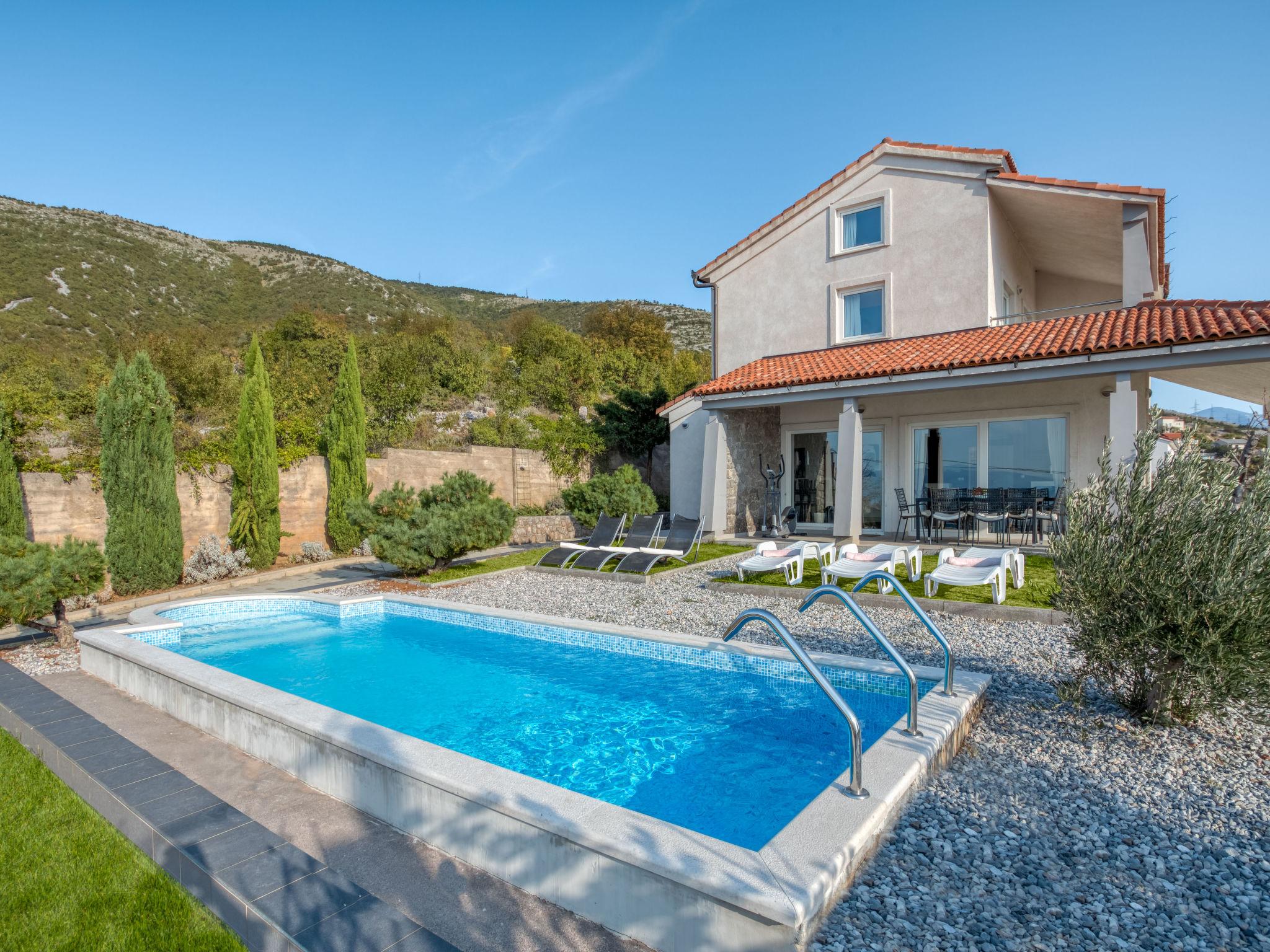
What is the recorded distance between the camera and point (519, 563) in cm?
1428

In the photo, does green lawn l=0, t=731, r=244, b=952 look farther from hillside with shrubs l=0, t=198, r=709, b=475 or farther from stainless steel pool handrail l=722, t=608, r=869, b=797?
hillside with shrubs l=0, t=198, r=709, b=475

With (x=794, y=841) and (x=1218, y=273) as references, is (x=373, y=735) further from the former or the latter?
(x=1218, y=273)

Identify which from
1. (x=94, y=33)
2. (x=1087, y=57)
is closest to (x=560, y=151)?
(x=94, y=33)

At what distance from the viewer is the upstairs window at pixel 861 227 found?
16828 millimetres

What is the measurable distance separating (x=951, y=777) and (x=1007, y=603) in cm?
514

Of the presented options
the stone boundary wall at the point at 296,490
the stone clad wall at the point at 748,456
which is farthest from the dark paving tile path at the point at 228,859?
the stone clad wall at the point at 748,456

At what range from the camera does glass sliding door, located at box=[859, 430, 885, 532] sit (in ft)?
54.6

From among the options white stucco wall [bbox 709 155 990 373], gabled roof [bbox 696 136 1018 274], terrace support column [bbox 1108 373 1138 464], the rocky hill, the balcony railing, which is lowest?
terrace support column [bbox 1108 373 1138 464]

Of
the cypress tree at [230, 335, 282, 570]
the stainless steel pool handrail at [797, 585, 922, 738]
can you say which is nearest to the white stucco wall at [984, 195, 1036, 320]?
the stainless steel pool handrail at [797, 585, 922, 738]

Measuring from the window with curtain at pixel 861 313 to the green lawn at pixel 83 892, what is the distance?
16.8 meters

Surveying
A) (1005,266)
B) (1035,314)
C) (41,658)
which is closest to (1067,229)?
(1005,266)

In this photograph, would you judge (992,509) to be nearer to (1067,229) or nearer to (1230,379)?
(1230,379)

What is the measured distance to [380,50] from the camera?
1591 cm

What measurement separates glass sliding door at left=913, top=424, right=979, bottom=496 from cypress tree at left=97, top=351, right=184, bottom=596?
15.7 meters
